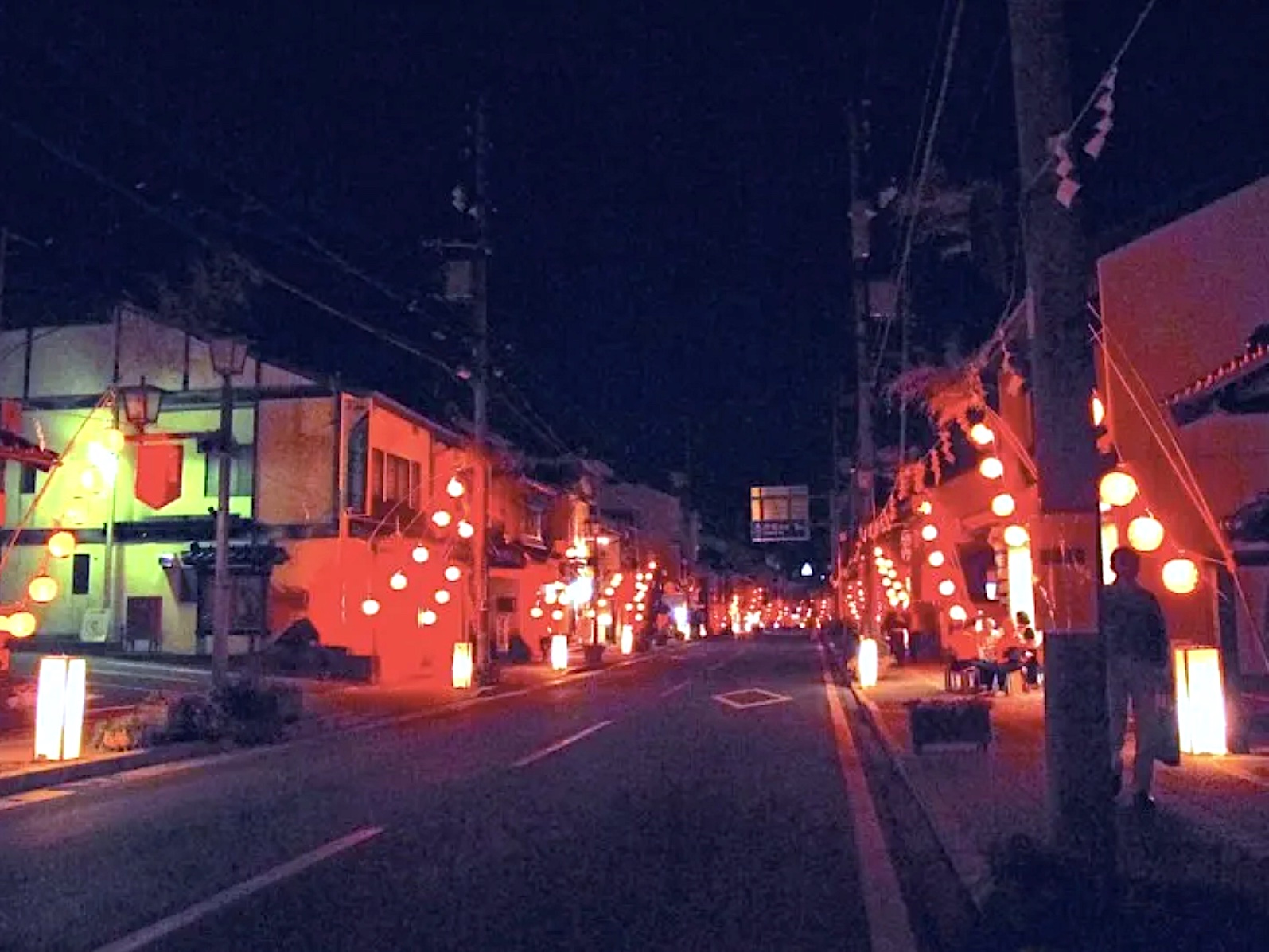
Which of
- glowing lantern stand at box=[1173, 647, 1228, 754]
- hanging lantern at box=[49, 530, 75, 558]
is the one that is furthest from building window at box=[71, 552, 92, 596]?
glowing lantern stand at box=[1173, 647, 1228, 754]

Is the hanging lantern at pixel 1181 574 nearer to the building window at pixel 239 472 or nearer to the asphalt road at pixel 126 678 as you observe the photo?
the asphalt road at pixel 126 678

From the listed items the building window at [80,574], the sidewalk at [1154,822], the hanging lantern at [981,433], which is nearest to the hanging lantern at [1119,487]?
the sidewalk at [1154,822]

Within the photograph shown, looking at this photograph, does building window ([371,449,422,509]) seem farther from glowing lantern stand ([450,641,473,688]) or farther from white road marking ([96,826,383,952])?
white road marking ([96,826,383,952])

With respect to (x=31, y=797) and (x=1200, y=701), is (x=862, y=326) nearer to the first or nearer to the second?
(x=1200, y=701)

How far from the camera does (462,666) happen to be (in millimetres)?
29953

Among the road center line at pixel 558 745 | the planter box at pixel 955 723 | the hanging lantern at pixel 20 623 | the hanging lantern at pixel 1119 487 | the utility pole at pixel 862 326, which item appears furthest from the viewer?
the utility pole at pixel 862 326

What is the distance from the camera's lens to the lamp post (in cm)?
1922

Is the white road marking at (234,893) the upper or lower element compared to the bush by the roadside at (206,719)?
lower

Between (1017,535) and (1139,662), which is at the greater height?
(1017,535)

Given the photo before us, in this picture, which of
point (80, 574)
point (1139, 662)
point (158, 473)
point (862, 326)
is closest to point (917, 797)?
point (1139, 662)

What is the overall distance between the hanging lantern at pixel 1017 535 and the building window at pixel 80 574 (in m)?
24.6

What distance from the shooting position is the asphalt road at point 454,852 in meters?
7.13

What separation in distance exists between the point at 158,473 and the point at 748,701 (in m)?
12.6

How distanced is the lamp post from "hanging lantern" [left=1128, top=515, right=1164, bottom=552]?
12.2 metres
